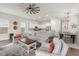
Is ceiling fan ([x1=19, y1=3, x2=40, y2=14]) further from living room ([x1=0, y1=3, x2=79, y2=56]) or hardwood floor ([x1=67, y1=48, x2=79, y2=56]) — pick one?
hardwood floor ([x1=67, y1=48, x2=79, y2=56])

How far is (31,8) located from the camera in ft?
8.00

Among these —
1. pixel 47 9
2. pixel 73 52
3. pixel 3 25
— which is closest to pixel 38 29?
pixel 47 9

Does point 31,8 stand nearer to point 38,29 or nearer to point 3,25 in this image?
point 38,29

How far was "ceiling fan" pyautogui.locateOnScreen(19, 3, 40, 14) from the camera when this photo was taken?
2.41m

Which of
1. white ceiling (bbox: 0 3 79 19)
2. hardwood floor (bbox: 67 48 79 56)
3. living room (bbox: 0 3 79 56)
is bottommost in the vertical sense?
hardwood floor (bbox: 67 48 79 56)

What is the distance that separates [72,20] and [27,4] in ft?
3.71

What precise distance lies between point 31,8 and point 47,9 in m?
0.38

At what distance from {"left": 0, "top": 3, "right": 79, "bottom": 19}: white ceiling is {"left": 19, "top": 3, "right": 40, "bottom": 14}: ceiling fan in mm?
78

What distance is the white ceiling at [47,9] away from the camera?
237 cm

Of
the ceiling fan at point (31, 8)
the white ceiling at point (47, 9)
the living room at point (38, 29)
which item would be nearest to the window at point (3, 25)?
the living room at point (38, 29)

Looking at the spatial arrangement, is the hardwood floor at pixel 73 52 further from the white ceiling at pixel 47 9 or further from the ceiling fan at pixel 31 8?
the ceiling fan at pixel 31 8

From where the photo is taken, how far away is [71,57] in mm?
2365

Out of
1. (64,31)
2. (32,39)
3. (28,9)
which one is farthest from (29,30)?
(64,31)

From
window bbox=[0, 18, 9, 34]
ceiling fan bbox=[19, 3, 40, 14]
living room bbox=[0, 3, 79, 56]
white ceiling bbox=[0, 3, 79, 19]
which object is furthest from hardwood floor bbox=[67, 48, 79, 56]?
window bbox=[0, 18, 9, 34]
